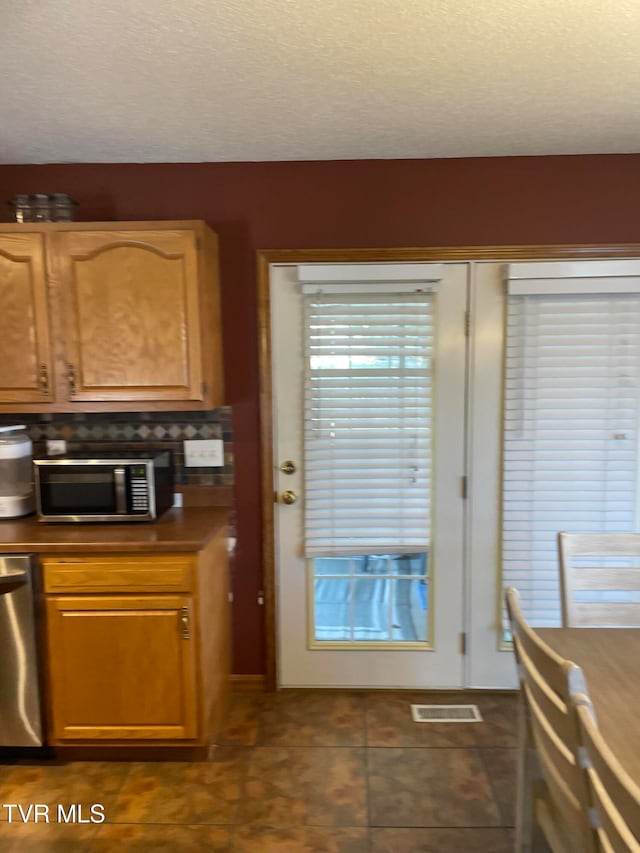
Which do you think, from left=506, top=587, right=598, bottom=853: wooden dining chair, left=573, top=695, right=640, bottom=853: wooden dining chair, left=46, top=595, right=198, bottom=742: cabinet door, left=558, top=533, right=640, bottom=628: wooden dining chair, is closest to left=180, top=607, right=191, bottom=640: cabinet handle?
left=46, top=595, right=198, bottom=742: cabinet door

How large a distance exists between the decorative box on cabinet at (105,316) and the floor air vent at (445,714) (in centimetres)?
165

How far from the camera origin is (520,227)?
2623 millimetres

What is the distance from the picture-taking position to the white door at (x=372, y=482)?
2666mm

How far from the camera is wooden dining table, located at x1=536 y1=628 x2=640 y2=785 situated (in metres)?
1.28

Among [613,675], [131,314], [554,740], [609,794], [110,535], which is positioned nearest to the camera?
[609,794]

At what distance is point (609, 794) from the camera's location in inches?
37.3

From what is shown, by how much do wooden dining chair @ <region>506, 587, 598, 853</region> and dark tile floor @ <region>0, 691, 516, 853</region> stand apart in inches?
20.8

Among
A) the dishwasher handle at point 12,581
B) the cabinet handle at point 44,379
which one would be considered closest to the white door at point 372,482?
the cabinet handle at point 44,379

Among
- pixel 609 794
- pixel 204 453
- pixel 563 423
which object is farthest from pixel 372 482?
pixel 609 794

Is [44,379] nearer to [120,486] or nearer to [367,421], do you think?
[120,486]

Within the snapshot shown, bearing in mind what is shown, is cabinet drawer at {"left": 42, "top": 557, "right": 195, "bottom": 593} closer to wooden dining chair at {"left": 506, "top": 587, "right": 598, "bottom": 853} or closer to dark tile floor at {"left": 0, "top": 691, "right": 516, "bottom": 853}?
dark tile floor at {"left": 0, "top": 691, "right": 516, "bottom": 853}

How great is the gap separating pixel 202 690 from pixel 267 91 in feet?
7.07

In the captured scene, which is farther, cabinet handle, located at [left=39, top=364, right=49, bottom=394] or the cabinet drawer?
cabinet handle, located at [left=39, top=364, right=49, bottom=394]

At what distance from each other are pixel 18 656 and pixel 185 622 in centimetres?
65
